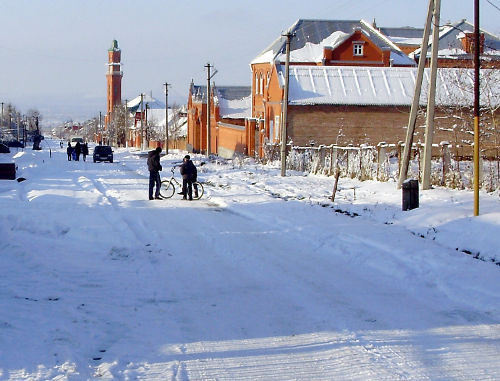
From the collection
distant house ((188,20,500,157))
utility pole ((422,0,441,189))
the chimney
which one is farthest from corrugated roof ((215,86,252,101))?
utility pole ((422,0,441,189))

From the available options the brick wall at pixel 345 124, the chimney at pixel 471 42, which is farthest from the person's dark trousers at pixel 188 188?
the brick wall at pixel 345 124

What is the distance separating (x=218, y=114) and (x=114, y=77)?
8563cm

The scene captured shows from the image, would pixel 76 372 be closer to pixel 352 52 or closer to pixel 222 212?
pixel 222 212

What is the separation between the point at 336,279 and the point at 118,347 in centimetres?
438

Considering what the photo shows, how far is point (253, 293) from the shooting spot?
9.70 metres

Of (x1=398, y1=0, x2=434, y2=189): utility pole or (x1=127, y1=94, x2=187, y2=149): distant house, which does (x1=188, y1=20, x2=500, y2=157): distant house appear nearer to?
(x1=398, y1=0, x2=434, y2=189): utility pole

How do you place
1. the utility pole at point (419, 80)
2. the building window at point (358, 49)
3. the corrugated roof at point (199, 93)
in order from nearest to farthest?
1. the utility pole at point (419, 80)
2. the building window at point (358, 49)
3. the corrugated roof at point (199, 93)

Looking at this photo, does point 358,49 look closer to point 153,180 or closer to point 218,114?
point 218,114

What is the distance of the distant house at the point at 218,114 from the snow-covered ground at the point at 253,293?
4772 centimetres

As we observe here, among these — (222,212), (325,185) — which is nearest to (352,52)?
(325,185)

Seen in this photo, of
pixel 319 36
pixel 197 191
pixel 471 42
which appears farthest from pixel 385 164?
pixel 319 36

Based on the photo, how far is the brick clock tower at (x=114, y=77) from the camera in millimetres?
154375

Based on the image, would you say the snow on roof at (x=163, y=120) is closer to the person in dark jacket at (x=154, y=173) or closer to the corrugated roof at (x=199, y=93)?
the corrugated roof at (x=199, y=93)

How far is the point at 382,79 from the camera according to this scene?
4969cm
